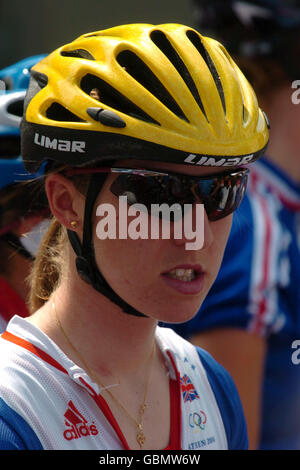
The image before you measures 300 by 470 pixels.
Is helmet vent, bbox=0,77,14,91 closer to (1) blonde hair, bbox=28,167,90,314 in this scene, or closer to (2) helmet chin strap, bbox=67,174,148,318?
(1) blonde hair, bbox=28,167,90,314

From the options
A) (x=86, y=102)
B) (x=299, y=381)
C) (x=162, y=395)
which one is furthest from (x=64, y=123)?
(x=299, y=381)

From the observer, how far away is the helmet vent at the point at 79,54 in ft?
7.44

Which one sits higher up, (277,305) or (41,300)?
(41,300)

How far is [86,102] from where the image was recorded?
213 centimetres

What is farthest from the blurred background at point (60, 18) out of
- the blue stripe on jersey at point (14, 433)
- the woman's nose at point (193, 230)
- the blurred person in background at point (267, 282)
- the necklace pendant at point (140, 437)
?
the blue stripe on jersey at point (14, 433)

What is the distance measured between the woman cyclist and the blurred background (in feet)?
27.0

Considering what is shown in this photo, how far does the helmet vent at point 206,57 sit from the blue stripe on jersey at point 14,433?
1069mm

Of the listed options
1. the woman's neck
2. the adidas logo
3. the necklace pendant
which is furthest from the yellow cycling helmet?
the necklace pendant

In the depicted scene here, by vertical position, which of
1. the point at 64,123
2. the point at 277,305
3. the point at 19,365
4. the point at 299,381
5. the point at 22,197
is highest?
the point at 64,123

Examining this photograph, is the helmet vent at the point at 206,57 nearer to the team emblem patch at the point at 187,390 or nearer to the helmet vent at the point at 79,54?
the helmet vent at the point at 79,54

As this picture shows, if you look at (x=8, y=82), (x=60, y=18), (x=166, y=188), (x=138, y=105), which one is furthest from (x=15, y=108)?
(x=60, y=18)

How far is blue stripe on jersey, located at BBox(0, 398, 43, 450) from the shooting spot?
1880 mm
